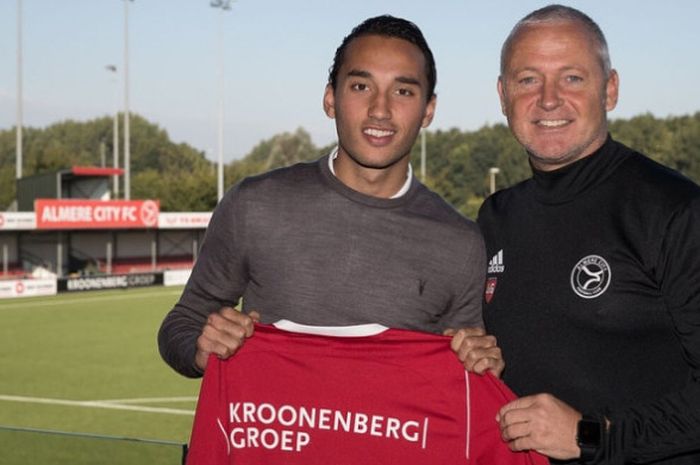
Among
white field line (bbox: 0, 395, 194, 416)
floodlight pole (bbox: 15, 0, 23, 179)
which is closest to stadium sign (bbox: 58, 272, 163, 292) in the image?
floodlight pole (bbox: 15, 0, 23, 179)

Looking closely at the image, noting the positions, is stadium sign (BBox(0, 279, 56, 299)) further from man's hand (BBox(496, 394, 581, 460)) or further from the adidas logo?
man's hand (BBox(496, 394, 581, 460))

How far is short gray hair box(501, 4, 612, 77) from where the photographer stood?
329 centimetres

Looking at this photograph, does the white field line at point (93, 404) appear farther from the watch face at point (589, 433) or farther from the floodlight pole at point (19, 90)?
the floodlight pole at point (19, 90)

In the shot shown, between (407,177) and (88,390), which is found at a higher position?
(407,177)

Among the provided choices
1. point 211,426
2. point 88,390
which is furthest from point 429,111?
point 88,390

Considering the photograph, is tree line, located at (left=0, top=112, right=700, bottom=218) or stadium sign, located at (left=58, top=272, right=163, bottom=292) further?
tree line, located at (left=0, top=112, right=700, bottom=218)

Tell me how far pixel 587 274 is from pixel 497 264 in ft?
1.37

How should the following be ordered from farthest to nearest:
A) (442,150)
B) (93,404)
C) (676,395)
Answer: (442,150)
(93,404)
(676,395)

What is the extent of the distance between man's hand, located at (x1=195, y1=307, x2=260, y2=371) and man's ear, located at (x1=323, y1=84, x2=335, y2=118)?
3.09 feet

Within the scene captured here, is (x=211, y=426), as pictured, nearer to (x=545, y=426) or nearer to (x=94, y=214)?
(x=545, y=426)

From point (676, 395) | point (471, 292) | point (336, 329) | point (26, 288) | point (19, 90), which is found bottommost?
point (26, 288)

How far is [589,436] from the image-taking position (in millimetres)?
2877

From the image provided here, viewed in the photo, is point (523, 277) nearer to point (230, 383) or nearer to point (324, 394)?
point (324, 394)

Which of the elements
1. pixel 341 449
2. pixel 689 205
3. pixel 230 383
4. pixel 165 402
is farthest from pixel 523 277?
pixel 165 402
